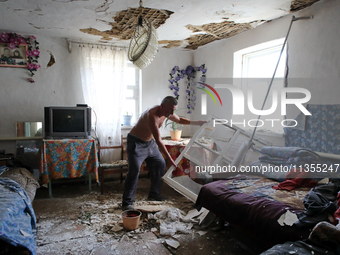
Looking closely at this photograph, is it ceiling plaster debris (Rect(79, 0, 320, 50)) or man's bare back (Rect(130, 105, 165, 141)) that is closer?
ceiling plaster debris (Rect(79, 0, 320, 50))

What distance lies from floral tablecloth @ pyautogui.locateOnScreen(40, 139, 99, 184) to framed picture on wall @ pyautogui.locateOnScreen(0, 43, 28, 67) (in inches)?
53.5

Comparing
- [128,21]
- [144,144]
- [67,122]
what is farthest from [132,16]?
[67,122]

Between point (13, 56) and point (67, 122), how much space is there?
1.29 m

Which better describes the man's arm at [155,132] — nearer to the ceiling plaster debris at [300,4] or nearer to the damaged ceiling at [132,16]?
the damaged ceiling at [132,16]

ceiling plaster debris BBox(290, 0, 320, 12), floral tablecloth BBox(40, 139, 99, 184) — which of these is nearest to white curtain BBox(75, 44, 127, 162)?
floral tablecloth BBox(40, 139, 99, 184)

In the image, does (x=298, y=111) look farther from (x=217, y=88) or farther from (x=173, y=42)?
(x=173, y=42)

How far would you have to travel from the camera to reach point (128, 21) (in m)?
3.05

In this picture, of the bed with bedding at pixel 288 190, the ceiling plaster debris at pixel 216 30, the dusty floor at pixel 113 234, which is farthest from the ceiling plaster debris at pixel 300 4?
the dusty floor at pixel 113 234

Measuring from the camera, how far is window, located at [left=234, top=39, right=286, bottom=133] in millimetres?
3179

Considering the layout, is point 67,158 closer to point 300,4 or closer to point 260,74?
point 260,74

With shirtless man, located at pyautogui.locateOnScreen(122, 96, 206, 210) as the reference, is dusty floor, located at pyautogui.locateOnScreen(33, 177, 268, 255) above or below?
below

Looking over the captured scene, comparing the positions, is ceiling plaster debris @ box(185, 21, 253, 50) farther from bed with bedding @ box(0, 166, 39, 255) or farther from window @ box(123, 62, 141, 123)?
bed with bedding @ box(0, 166, 39, 255)

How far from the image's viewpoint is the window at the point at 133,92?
4.44 meters

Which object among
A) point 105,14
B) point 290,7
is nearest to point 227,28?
point 290,7
